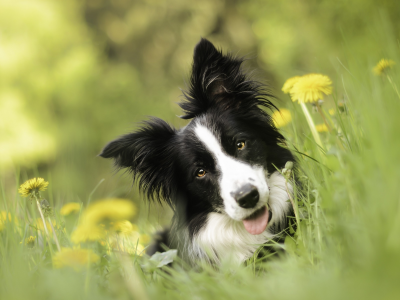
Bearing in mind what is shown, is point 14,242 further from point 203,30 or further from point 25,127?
point 203,30

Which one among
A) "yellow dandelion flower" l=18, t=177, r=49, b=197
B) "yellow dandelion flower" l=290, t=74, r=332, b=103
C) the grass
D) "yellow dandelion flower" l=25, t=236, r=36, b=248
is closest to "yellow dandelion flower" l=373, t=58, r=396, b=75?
the grass

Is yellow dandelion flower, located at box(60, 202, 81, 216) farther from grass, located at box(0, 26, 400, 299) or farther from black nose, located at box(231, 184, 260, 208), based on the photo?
black nose, located at box(231, 184, 260, 208)

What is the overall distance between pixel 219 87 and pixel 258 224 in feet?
4.62

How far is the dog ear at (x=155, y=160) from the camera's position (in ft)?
10.5

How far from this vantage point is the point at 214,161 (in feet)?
9.53

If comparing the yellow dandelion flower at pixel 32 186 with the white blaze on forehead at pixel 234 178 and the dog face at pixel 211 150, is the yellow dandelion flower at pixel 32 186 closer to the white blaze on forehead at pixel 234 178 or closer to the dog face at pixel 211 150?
the dog face at pixel 211 150

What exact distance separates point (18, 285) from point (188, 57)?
13.4m

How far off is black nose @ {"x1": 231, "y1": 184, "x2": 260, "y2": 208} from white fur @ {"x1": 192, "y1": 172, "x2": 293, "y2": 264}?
406 mm

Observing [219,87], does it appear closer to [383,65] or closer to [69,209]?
[383,65]

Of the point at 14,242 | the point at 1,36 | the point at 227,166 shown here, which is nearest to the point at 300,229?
the point at 227,166

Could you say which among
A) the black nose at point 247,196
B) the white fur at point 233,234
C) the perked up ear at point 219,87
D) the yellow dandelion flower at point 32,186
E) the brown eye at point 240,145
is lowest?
the white fur at point 233,234

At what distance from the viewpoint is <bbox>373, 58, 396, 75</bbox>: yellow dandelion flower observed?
2.42 meters

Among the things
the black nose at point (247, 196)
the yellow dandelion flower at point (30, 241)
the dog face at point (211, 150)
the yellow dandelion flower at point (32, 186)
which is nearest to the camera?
the yellow dandelion flower at point (32, 186)

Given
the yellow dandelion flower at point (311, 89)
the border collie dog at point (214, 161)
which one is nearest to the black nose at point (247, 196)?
the border collie dog at point (214, 161)
